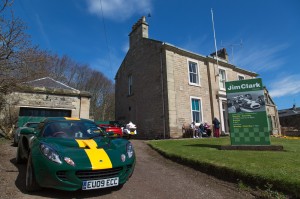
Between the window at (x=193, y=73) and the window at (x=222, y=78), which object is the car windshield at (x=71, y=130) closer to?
the window at (x=193, y=73)

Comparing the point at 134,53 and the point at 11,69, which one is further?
the point at 134,53

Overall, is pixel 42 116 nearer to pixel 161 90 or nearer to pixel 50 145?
pixel 161 90

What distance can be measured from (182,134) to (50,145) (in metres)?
12.8

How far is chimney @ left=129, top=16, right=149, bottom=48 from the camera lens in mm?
19656

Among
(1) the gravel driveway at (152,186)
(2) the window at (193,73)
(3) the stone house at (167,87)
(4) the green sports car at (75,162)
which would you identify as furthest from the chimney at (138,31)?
(4) the green sports car at (75,162)

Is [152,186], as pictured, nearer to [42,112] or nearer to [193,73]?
[42,112]

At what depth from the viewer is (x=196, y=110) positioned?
58.0ft

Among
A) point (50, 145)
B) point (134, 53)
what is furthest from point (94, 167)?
point (134, 53)

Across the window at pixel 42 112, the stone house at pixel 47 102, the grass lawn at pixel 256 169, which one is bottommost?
the grass lawn at pixel 256 169

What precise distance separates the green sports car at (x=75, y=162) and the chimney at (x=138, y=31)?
16.3 meters

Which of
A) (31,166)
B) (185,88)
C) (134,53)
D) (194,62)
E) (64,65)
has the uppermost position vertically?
(64,65)

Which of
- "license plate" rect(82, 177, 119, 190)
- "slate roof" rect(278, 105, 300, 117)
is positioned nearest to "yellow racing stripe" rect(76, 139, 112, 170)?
"license plate" rect(82, 177, 119, 190)

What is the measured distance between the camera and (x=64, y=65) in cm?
3228

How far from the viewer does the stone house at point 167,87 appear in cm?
1623
